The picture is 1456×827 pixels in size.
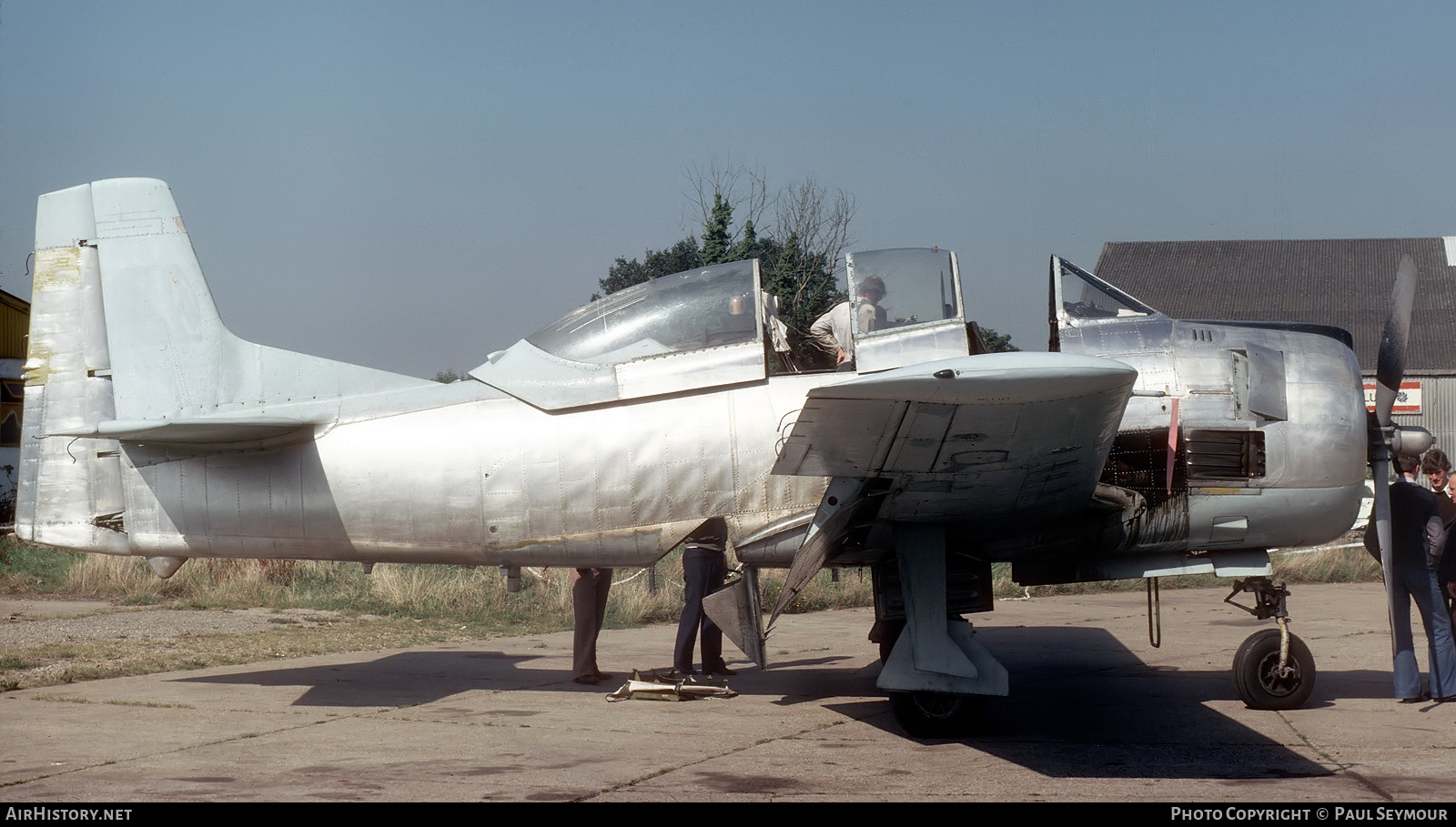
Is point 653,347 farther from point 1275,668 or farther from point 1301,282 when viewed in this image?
point 1301,282

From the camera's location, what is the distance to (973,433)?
214 inches

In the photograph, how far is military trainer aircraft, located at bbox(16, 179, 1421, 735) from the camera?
6664 mm

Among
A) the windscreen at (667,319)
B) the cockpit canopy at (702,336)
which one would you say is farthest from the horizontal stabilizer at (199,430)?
the windscreen at (667,319)

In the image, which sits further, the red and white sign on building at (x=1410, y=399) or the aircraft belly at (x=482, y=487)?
the red and white sign on building at (x=1410, y=399)

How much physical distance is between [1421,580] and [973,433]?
400cm

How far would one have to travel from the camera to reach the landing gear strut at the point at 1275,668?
23.4ft

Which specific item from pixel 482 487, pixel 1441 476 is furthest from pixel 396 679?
pixel 1441 476

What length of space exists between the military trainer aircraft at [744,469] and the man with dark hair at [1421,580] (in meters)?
0.80

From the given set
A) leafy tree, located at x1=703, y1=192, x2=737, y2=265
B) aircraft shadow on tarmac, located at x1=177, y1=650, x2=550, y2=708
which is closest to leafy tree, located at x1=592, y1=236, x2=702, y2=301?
leafy tree, located at x1=703, y1=192, x2=737, y2=265

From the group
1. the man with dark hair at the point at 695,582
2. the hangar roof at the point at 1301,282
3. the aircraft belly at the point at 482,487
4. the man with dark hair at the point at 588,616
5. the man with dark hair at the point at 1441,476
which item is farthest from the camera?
the hangar roof at the point at 1301,282

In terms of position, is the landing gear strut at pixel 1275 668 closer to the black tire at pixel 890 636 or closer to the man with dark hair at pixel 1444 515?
the man with dark hair at pixel 1444 515

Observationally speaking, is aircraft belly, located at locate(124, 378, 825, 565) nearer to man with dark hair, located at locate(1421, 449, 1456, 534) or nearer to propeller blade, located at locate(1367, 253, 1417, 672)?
propeller blade, located at locate(1367, 253, 1417, 672)

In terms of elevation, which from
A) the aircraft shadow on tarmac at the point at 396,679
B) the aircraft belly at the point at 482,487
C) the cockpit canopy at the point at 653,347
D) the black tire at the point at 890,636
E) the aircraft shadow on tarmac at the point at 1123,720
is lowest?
the aircraft shadow on tarmac at the point at 1123,720
